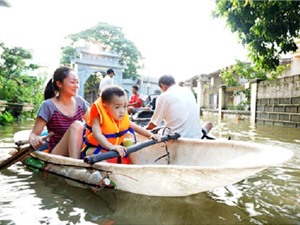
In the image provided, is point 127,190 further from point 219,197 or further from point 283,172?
point 283,172

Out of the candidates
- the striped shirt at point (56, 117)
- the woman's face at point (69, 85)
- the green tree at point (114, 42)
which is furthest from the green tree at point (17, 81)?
the green tree at point (114, 42)

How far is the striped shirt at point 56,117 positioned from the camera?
3.32 m

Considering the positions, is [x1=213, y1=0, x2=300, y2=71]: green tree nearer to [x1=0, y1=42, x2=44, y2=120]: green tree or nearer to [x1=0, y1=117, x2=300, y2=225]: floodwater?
[x1=0, y1=117, x2=300, y2=225]: floodwater

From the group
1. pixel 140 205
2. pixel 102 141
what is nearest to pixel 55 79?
pixel 102 141

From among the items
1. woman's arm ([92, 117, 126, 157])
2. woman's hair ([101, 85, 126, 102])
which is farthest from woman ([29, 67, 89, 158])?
woman's hair ([101, 85, 126, 102])

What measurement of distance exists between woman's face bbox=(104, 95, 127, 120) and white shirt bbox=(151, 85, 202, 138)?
1021mm

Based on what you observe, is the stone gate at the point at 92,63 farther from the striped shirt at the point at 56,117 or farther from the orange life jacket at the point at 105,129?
Result: the orange life jacket at the point at 105,129

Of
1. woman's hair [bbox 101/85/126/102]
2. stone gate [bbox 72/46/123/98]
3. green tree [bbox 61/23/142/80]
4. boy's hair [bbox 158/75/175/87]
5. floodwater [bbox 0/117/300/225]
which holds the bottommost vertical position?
floodwater [bbox 0/117/300/225]

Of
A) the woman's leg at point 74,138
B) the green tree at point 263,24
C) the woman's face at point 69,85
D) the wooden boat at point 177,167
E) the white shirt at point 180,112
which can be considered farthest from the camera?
the green tree at point 263,24

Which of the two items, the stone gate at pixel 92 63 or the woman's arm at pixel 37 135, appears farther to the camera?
the stone gate at pixel 92 63

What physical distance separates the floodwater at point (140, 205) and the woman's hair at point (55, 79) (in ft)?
3.47

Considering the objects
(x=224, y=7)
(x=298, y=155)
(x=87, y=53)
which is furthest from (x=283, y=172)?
(x=87, y=53)

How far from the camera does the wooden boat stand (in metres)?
2.11

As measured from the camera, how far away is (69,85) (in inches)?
135
